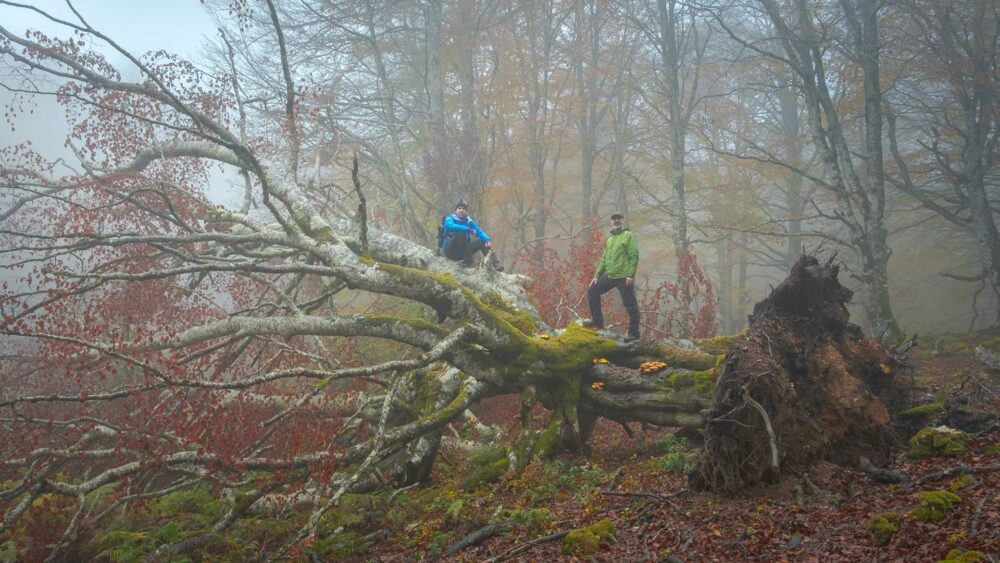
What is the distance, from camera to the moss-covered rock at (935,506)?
157 inches

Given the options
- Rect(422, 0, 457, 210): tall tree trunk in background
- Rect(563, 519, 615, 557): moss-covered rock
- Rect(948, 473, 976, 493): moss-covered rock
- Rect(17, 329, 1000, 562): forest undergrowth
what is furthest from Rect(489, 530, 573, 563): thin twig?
Rect(422, 0, 457, 210): tall tree trunk in background

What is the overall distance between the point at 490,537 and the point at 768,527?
8.20 feet

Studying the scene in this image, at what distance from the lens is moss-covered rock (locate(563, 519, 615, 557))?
15.1 feet

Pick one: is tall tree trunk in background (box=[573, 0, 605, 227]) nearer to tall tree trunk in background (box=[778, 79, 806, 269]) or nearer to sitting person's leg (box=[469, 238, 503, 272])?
tall tree trunk in background (box=[778, 79, 806, 269])

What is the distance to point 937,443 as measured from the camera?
537cm

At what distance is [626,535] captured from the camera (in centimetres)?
481

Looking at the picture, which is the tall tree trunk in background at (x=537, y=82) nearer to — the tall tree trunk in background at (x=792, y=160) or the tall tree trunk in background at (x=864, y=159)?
the tall tree trunk in background at (x=864, y=159)

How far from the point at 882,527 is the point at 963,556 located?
642 millimetres

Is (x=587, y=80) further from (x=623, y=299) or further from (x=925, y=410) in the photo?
(x=925, y=410)

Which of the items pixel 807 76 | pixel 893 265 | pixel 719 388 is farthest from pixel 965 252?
pixel 719 388

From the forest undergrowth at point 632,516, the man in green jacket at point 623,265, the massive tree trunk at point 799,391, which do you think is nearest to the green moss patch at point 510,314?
the man in green jacket at point 623,265

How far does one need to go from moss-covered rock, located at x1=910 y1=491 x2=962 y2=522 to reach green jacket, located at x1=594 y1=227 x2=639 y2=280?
4.97 m

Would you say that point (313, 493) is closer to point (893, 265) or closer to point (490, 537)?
point (490, 537)

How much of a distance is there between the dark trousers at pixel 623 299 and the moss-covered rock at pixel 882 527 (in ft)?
15.6
